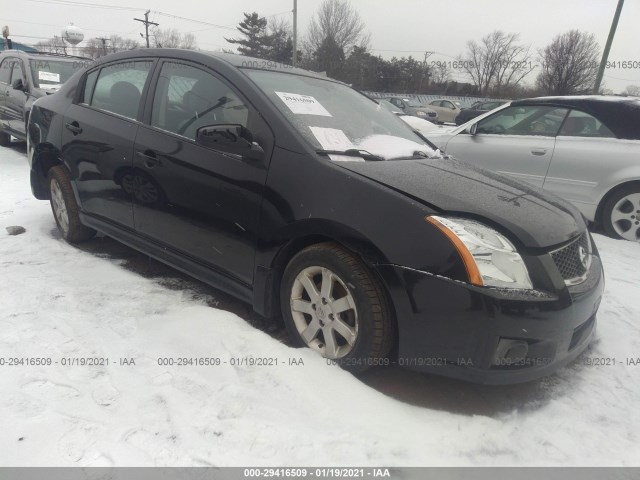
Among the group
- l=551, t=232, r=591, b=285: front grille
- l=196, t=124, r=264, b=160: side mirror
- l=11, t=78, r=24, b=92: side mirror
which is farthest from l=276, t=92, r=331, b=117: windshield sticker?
l=11, t=78, r=24, b=92: side mirror

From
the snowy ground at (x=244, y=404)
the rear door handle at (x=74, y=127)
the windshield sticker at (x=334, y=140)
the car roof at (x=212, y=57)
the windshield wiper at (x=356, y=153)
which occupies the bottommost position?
the snowy ground at (x=244, y=404)

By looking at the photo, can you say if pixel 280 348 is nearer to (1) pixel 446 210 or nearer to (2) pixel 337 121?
(1) pixel 446 210

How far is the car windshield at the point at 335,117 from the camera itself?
2570 mm

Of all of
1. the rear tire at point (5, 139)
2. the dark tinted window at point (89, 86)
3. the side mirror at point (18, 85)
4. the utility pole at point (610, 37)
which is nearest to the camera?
the dark tinted window at point (89, 86)

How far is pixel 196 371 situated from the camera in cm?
225

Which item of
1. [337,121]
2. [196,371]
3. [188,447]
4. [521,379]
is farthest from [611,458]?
[337,121]

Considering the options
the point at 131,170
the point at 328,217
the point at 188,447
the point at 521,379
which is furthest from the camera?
the point at 131,170

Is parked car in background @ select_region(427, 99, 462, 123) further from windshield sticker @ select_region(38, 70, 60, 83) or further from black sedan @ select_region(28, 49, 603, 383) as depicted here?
black sedan @ select_region(28, 49, 603, 383)

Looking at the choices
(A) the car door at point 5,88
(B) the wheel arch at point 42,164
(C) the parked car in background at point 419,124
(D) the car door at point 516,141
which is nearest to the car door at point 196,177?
(B) the wheel arch at point 42,164

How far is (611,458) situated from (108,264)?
134 inches

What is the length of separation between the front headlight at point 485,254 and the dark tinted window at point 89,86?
10.2 feet

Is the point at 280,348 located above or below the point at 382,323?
below

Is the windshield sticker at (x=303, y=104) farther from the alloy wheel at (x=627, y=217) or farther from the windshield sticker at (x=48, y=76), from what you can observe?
the windshield sticker at (x=48, y=76)

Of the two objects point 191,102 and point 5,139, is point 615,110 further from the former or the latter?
point 5,139
